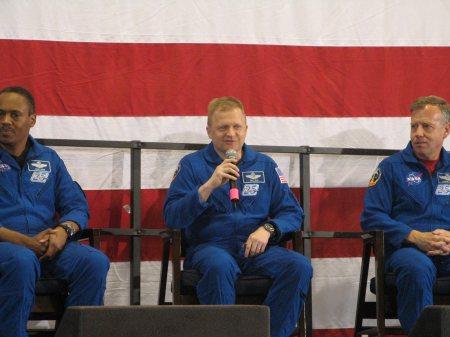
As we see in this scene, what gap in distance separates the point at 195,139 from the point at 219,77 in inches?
13.0

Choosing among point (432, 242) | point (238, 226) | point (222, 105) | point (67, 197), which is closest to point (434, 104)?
point (432, 242)

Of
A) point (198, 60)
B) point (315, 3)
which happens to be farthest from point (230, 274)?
point (315, 3)

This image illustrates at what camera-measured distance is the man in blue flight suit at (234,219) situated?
3.38 metres

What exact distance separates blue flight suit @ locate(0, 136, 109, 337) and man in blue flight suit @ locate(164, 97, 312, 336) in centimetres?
40

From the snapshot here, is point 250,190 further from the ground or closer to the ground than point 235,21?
closer to the ground

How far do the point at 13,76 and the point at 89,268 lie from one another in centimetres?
117

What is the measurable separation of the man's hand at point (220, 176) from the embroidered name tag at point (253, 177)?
0.30 m

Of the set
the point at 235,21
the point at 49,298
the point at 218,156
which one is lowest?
the point at 49,298

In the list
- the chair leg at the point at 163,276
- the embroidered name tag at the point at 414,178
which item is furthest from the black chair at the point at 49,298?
the embroidered name tag at the point at 414,178

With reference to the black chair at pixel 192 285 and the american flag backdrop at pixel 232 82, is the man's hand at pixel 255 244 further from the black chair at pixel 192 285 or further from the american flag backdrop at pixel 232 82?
the american flag backdrop at pixel 232 82

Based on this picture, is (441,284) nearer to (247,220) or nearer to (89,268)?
(247,220)

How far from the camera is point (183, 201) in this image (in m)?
3.54

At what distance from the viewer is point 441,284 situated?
350 centimetres

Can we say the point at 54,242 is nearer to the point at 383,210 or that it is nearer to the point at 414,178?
the point at 383,210
